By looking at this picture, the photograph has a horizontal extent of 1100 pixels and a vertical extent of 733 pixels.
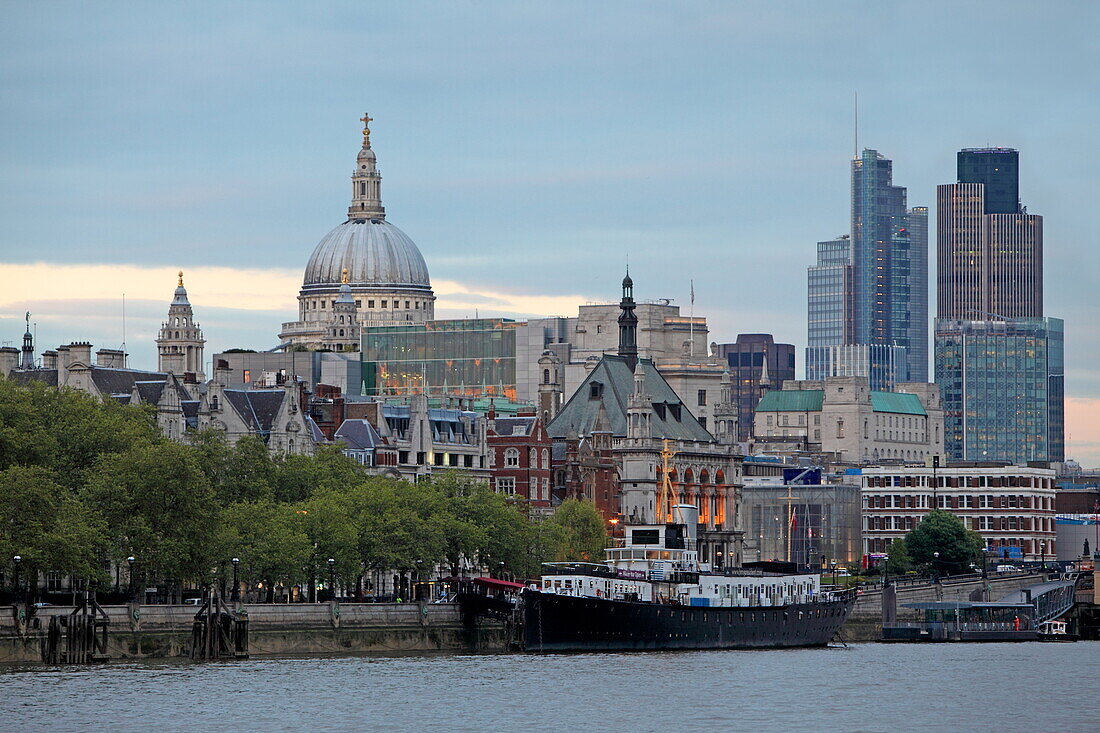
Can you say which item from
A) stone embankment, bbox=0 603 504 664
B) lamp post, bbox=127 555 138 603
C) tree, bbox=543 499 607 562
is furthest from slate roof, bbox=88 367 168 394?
stone embankment, bbox=0 603 504 664

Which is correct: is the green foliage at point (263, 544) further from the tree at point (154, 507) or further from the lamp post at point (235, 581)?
the tree at point (154, 507)

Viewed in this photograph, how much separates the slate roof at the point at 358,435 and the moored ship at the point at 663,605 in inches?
1059

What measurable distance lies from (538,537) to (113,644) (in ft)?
161

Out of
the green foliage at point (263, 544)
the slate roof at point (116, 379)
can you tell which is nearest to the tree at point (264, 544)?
the green foliage at point (263, 544)

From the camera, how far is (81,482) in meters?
140

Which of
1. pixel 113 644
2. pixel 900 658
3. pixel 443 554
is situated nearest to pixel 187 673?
pixel 113 644

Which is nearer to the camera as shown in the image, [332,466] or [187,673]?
[187,673]

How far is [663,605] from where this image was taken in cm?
15075

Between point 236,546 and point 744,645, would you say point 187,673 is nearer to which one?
point 236,546

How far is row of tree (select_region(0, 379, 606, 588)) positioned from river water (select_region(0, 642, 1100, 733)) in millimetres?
8078

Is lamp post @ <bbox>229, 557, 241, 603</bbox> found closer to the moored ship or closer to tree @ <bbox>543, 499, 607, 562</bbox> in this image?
the moored ship

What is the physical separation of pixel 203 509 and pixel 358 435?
55.5m

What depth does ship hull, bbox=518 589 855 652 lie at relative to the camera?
14588 centimetres

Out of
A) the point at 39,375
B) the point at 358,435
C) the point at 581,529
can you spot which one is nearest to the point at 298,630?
the point at 39,375
